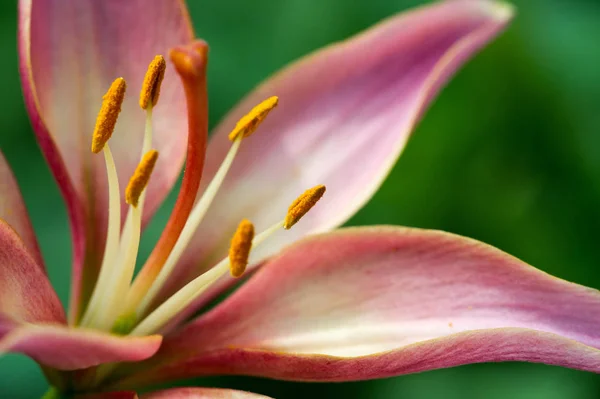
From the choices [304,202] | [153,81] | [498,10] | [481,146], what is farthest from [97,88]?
[481,146]

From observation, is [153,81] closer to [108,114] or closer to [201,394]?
[108,114]

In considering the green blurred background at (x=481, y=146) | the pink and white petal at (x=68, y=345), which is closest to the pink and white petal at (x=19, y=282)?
the pink and white petal at (x=68, y=345)

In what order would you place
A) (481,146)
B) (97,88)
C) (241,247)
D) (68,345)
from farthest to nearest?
(481,146) → (97,88) → (241,247) → (68,345)

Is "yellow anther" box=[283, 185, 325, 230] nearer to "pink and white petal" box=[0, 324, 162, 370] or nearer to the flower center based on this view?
the flower center

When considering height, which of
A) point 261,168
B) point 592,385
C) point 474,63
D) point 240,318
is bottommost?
point 592,385

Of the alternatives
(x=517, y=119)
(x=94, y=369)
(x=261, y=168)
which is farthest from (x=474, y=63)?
(x=94, y=369)

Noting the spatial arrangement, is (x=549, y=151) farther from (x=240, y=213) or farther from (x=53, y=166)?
(x=53, y=166)
